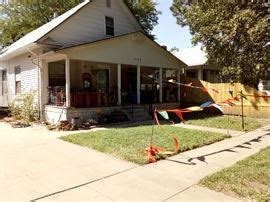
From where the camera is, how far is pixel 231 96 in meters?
16.8

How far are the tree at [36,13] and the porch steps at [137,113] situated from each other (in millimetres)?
16547

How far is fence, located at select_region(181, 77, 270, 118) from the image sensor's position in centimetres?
1581

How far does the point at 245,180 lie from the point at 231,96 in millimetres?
11487

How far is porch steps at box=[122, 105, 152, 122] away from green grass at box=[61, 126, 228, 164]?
3.58m

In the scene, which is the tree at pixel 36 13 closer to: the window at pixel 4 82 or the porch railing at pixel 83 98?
the window at pixel 4 82

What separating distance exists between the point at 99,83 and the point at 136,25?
16.3ft

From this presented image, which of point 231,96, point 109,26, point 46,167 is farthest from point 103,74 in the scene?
point 46,167

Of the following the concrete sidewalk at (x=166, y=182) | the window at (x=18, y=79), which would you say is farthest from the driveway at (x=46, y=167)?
the window at (x=18, y=79)

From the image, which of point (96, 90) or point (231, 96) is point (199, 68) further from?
point (96, 90)

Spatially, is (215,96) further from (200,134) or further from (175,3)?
(175,3)

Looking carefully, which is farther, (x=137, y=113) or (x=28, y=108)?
(x=137, y=113)

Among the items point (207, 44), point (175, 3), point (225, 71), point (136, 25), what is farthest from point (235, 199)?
point (175, 3)

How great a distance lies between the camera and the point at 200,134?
10.7 meters

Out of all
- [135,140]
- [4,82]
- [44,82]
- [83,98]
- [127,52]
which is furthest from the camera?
[4,82]
